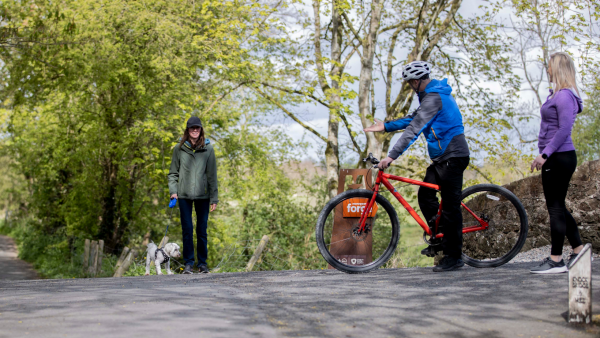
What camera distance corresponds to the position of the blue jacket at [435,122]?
19.6 feet

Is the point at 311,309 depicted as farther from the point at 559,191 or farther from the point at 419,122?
the point at 559,191

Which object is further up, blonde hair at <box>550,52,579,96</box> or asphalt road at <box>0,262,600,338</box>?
blonde hair at <box>550,52,579,96</box>

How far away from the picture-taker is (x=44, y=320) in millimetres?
3879

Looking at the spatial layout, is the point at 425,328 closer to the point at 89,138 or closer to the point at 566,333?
the point at 566,333

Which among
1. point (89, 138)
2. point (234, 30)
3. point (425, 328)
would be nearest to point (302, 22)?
point (234, 30)

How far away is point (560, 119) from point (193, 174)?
4.69 m

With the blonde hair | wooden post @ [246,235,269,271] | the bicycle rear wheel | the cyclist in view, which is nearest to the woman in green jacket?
the cyclist

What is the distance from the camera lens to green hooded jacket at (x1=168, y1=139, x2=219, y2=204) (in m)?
8.07

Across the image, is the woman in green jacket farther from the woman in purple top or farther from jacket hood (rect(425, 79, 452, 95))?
the woman in purple top

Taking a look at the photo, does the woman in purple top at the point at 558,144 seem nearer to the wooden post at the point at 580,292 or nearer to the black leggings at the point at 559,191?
the black leggings at the point at 559,191

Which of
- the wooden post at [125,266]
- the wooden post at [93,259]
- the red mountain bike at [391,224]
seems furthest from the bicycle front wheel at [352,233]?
the wooden post at [93,259]

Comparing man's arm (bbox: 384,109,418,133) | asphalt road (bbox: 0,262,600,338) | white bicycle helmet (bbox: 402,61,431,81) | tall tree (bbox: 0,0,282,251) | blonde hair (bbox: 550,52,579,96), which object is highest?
tall tree (bbox: 0,0,282,251)

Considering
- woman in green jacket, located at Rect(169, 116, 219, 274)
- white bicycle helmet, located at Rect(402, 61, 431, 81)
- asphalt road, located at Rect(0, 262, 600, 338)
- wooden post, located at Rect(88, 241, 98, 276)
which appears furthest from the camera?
wooden post, located at Rect(88, 241, 98, 276)

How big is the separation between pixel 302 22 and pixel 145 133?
6.97 m
